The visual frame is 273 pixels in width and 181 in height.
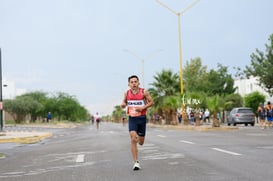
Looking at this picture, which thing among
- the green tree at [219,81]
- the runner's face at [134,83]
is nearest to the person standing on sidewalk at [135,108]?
the runner's face at [134,83]

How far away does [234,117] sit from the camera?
43844 mm

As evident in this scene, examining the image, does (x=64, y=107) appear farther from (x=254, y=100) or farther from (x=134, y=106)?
(x=134, y=106)

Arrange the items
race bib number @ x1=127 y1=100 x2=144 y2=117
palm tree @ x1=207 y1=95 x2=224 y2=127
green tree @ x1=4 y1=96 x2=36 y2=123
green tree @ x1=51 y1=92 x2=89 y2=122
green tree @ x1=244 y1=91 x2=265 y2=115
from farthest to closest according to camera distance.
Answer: green tree @ x1=51 y1=92 x2=89 y2=122, green tree @ x1=4 y1=96 x2=36 y2=123, green tree @ x1=244 y1=91 x2=265 y2=115, palm tree @ x1=207 y1=95 x2=224 y2=127, race bib number @ x1=127 y1=100 x2=144 y2=117

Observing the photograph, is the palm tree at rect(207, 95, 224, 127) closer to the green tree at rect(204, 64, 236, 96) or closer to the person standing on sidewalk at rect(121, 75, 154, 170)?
the person standing on sidewalk at rect(121, 75, 154, 170)

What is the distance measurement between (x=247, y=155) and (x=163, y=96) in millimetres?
49370

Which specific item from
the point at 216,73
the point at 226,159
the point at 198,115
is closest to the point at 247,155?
the point at 226,159

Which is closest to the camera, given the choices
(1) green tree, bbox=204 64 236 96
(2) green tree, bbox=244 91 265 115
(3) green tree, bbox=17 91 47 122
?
(2) green tree, bbox=244 91 265 115

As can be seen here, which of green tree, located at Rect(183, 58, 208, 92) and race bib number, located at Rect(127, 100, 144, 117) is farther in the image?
green tree, located at Rect(183, 58, 208, 92)

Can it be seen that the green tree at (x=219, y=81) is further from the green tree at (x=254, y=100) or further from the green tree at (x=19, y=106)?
the green tree at (x=19, y=106)

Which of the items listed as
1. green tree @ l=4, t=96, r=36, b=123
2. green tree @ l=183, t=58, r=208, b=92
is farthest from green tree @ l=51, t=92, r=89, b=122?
green tree @ l=183, t=58, r=208, b=92

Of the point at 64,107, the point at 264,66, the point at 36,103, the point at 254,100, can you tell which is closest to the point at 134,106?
the point at 264,66

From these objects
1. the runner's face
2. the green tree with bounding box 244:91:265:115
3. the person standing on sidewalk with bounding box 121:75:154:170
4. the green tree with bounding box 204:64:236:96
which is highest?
the green tree with bounding box 204:64:236:96

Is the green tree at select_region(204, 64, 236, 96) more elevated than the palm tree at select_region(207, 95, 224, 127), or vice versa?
the green tree at select_region(204, 64, 236, 96)

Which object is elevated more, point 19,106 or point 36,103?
point 36,103
